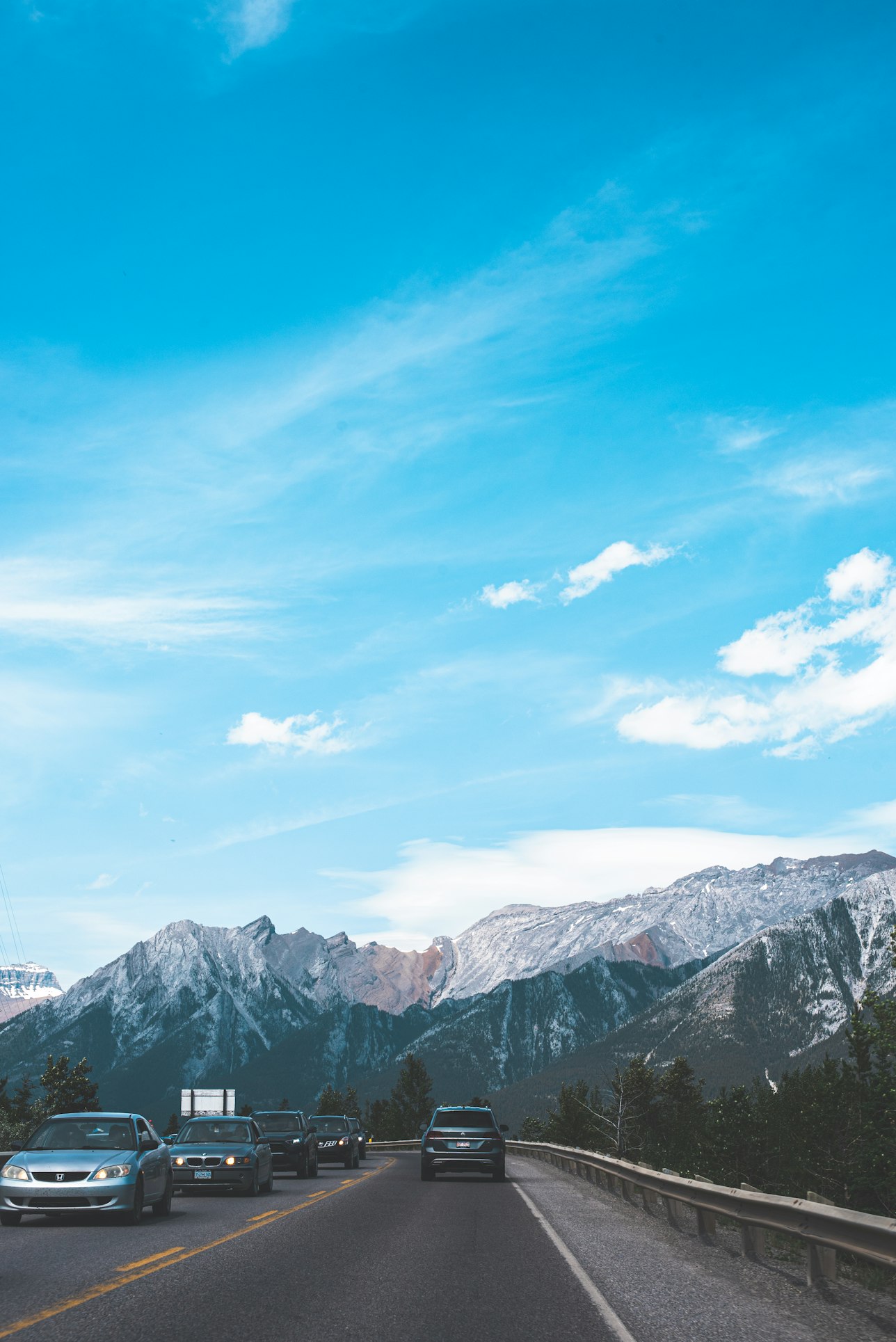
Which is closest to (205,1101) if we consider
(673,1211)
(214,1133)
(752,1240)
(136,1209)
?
(214,1133)

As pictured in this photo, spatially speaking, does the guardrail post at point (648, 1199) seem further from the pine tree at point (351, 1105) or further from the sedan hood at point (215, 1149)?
the pine tree at point (351, 1105)

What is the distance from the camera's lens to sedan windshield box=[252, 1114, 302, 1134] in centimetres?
3078

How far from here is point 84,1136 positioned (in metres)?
16.8

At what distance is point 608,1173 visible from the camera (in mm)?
26469

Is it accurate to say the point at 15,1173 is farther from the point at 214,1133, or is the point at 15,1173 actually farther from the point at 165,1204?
the point at 214,1133

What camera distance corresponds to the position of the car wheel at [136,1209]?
16.0 metres

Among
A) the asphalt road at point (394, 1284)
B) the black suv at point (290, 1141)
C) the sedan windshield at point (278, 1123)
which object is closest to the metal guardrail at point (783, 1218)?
the asphalt road at point (394, 1284)

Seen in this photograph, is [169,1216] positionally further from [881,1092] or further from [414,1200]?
[881,1092]

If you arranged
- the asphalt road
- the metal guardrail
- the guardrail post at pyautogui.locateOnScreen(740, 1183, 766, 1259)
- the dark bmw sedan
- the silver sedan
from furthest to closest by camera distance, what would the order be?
the dark bmw sedan, the silver sedan, the guardrail post at pyautogui.locateOnScreen(740, 1183, 766, 1259), the metal guardrail, the asphalt road

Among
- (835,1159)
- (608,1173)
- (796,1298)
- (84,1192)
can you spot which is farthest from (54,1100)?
(796,1298)

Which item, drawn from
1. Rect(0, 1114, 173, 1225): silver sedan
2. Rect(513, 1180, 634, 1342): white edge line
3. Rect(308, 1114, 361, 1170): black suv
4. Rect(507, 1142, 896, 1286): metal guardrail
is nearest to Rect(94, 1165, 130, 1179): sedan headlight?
Rect(0, 1114, 173, 1225): silver sedan

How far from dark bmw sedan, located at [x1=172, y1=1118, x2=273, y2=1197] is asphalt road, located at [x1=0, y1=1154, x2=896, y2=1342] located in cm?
372

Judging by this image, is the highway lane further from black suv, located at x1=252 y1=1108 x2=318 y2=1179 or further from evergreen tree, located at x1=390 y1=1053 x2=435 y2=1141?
evergreen tree, located at x1=390 y1=1053 x2=435 y2=1141

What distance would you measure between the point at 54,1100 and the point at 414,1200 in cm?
8601
